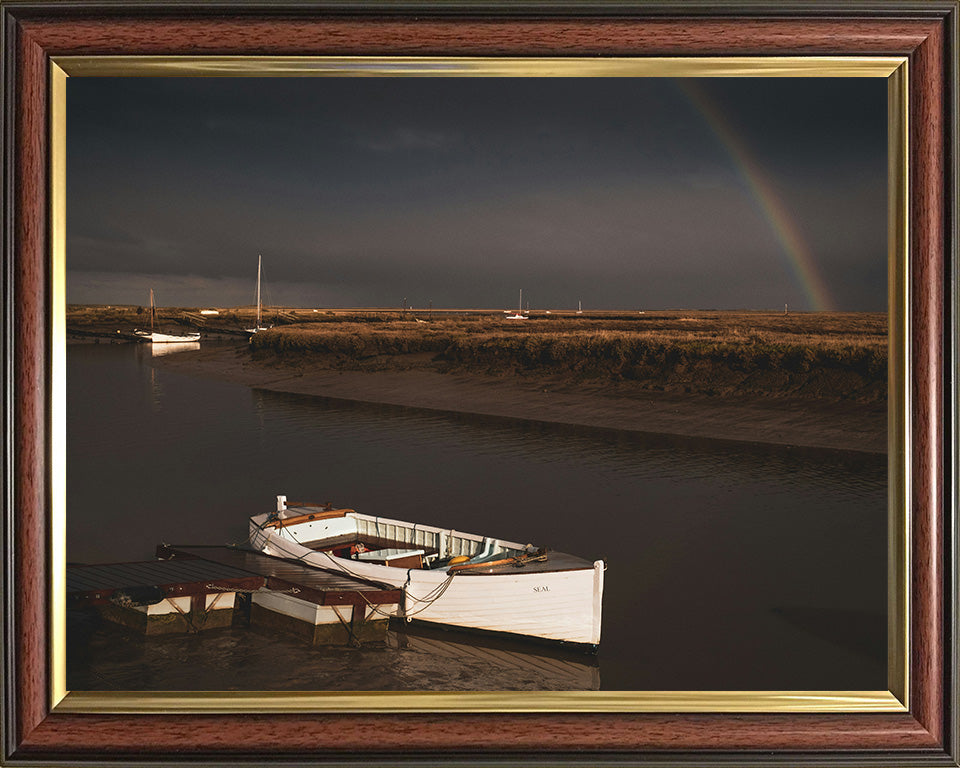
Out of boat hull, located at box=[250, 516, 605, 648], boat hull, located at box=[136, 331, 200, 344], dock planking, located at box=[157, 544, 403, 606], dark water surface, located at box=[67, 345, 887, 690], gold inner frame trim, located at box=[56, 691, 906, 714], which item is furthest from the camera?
boat hull, located at box=[250, 516, 605, 648]

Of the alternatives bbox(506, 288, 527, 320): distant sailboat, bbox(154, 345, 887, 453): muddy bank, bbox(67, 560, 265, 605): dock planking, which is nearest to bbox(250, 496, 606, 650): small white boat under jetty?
bbox(67, 560, 265, 605): dock planking

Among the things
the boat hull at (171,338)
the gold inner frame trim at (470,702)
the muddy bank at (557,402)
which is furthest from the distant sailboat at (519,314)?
the gold inner frame trim at (470,702)

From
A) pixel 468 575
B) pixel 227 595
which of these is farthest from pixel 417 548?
pixel 227 595

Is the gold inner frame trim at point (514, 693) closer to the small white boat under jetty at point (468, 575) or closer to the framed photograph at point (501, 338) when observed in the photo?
the framed photograph at point (501, 338)

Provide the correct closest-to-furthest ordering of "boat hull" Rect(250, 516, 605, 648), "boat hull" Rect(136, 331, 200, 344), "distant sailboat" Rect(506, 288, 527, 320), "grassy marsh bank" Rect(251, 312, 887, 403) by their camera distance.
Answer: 1. "grassy marsh bank" Rect(251, 312, 887, 403)
2. "distant sailboat" Rect(506, 288, 527, 320)
3. "boat hull" Rect(136, 331, 200, 344)
4. "boat hull" Rect(250, 516, 605, 648)

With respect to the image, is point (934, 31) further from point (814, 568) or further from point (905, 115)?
point (814, 568)

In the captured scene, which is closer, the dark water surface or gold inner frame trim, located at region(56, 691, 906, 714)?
gold inner frame trim, located at region(56, 691, 906, 714)

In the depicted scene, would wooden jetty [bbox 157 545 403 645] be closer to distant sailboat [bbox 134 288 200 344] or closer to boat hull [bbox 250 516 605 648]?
boat hull [bbox 250 516 605 648]

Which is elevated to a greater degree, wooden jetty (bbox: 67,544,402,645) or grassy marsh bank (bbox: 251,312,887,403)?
grassy marsh bank (bbox: 251,312,887,403)
